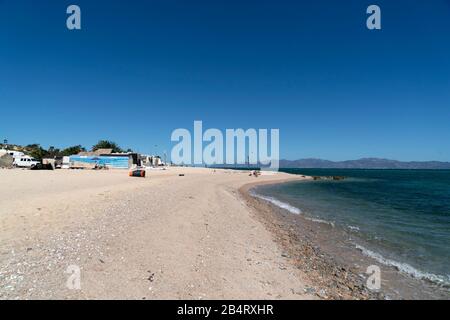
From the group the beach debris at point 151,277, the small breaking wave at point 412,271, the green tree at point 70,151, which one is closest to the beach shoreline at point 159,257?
the beach debris at point 151,277


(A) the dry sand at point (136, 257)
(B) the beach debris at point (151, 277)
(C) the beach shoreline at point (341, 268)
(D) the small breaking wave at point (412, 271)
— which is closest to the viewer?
(A) the dry sand at point (136, 257)

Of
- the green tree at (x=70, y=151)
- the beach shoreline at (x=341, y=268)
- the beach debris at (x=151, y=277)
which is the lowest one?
the beach shoreline at (x=341, y=268)

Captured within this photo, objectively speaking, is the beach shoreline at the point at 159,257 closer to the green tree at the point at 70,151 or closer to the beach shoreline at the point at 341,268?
the beach shoreline at the point at 341,268

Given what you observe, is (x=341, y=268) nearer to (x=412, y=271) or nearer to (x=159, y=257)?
(x=412, y=271)

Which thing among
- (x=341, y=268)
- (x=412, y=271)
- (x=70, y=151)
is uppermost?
(x=70, y=151)

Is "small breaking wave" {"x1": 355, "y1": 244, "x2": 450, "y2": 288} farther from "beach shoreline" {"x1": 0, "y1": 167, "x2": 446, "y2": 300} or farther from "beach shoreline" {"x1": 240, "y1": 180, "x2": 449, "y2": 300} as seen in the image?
"beach shoreline" {"x1": 0, "y1": 167, "x2": 446, "y2": 300}

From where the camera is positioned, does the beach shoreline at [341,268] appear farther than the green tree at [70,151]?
No

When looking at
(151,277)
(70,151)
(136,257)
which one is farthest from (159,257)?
(70,151)

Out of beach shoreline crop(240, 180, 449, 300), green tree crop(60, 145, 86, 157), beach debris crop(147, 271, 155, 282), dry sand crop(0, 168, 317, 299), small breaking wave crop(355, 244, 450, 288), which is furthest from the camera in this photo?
green tree crop(60, 145, 86, 157)

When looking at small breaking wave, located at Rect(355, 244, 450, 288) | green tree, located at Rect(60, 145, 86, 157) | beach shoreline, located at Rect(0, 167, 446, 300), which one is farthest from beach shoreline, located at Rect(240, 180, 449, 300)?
green tree, located at Rect(60, 145, 86, 157)

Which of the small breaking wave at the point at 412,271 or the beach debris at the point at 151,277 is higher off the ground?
the beach debris at the point at 151,277
